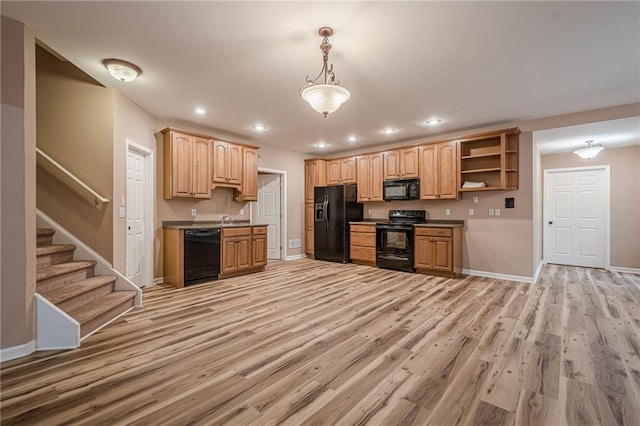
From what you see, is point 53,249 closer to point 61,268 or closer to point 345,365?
point 61,268

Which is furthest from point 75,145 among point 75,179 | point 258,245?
point 258,245

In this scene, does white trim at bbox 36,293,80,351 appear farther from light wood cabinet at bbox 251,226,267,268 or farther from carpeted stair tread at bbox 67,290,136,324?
light wood cabinet at bbox 251,226,267,268

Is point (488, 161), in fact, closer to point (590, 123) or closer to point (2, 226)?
point (590, 123)

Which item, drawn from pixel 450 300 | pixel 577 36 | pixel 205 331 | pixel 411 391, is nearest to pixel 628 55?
pixel 577 36

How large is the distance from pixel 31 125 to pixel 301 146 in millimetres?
4802

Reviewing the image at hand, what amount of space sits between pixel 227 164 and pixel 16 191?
3243mm

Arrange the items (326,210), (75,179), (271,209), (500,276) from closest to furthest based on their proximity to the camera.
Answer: (75,179), (500,276), (326,210), (271,209)

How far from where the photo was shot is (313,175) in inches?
285

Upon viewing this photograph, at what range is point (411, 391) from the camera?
1.88 metres

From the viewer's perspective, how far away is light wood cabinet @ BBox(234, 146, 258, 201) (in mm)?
5703

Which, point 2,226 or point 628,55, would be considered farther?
point 628,55

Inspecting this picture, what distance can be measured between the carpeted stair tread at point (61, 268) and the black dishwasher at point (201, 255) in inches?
48.9

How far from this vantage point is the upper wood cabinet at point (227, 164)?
525cm

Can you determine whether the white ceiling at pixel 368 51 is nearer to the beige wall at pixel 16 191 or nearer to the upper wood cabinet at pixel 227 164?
the beige wall at pixel 16 191
